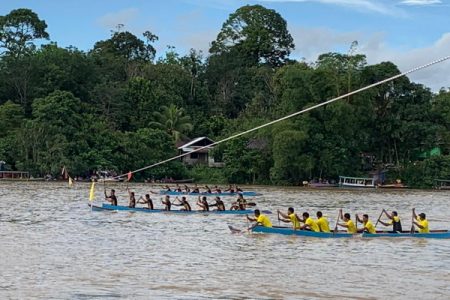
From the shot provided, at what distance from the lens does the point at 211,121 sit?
66000mm

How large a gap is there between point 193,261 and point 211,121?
48.9 metres

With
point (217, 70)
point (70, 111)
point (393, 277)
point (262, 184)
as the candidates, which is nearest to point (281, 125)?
point (262, 184)

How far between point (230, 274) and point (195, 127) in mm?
50633

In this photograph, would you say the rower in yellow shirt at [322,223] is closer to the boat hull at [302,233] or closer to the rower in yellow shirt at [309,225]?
the rower in yellow shirt at [309,225]

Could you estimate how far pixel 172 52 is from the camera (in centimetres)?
7694

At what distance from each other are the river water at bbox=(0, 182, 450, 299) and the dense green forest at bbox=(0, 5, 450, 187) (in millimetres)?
24761

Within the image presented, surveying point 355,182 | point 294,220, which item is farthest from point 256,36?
point 294,220

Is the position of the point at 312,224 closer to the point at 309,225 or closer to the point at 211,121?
the point at 309,225

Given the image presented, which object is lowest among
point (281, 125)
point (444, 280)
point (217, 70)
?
point (444, 280)

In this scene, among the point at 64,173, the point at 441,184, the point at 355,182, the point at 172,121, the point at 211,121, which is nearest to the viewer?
the point at 64,173

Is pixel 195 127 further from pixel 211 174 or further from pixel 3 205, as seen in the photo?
pixel 3 205

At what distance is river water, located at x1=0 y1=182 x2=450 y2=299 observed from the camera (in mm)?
13703

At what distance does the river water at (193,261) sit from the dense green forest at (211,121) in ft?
81.2

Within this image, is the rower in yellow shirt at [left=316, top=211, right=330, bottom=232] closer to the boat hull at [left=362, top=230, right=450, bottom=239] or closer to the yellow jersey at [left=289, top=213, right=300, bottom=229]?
the yellow jersey at [left=289, top=213, right=300, bottom=229]
